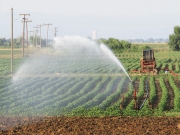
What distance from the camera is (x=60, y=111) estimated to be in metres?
19.0

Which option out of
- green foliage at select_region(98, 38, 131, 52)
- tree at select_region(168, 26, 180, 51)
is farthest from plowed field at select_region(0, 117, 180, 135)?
tree at select_region(168, 26, 180, 51)

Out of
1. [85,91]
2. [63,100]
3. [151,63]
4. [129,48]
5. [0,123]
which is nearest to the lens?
[0,123]

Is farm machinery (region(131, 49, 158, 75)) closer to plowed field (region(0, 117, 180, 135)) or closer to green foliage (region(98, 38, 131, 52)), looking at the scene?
plowed field (region(0, 117, 180, 135))

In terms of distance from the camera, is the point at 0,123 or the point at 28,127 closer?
the point at 28,127

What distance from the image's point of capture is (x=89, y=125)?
49.8 feet

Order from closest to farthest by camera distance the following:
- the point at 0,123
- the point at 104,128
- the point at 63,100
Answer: the point at 104,128
the point at 0,123
the point at 63,100

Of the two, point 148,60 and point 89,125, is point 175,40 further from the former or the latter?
point 89,125

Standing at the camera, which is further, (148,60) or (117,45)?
(117,45)

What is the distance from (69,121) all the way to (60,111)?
2.92 m

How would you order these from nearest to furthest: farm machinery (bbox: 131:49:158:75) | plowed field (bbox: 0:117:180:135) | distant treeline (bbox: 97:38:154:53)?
plowed field (bbox: 0:117:180:135), farm machinery (bbox: 131:49:158:75), distant treeline (bbox: 97:38:154:53)

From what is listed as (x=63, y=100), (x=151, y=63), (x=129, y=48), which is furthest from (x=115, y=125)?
(x=129, y=48)

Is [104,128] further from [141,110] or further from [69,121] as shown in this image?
[141,110]

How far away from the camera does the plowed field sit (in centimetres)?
1376

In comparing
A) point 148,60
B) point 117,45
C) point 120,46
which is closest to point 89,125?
point 148,60
